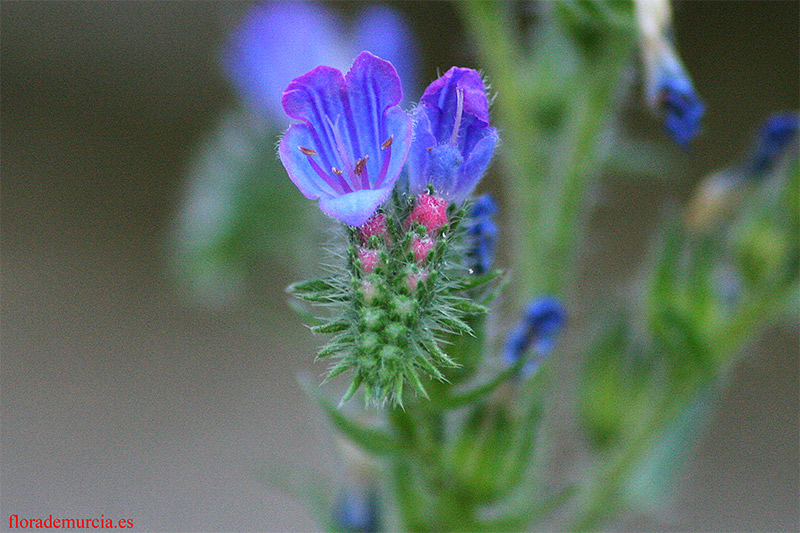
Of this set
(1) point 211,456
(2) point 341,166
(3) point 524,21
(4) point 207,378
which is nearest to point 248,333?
(4) point 207,378

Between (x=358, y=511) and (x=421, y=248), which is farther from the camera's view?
(x=358, y=511)

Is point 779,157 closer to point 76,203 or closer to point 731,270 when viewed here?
point 731,270

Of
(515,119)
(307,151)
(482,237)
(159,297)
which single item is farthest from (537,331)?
(159,297)

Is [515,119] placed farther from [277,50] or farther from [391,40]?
[277,50]

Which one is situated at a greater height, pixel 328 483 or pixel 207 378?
pixel 207 378

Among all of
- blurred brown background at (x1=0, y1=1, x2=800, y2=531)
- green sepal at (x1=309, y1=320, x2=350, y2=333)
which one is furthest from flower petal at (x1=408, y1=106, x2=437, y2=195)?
blurred brown background at (x1=0, y1=1, x2=800, y2=531)
